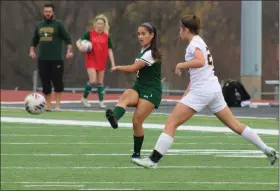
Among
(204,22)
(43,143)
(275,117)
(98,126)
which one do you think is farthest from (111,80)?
(43,143)

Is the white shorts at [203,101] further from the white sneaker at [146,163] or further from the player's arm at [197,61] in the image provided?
the white sneaker at [146,163]

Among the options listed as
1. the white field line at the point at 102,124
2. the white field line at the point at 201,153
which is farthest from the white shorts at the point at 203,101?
the white field line at the point at 102,124

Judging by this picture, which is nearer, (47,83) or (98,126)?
(98,126)

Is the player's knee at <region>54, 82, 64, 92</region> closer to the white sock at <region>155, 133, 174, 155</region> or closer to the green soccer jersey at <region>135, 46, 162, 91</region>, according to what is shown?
the green soccer jersey at <region>135, 46, 162, 91</region>

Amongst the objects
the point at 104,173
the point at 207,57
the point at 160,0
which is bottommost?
the point at 160,0

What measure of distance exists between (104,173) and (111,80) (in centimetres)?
4213

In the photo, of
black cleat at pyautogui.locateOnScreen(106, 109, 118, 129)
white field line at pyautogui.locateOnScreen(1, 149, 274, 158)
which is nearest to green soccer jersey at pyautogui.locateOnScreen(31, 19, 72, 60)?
white field line at pyautogui.locateOnScreen(1, 149, 274, 158)

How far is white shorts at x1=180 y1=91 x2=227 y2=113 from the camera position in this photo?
13.7m

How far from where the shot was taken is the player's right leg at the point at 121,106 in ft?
44.5

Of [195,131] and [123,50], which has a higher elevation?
[195,131]

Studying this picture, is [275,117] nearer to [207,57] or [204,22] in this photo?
[207,57]

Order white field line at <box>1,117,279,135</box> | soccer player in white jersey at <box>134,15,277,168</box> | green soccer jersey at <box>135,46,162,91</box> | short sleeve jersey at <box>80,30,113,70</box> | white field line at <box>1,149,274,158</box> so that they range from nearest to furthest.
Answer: soccer player in white jersey at <box>134,15,277,168</box> < green soccer jersey at <box>135,46,162,91</box> < white field line at <box>1,149,274,158</box> < white field line at <box>1,117,279,135</box> < short sleeve jersey at <box>80,30,113,70</box>

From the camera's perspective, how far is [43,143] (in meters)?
18.3

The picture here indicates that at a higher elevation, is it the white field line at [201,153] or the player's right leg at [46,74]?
the white field line at [201,153]
